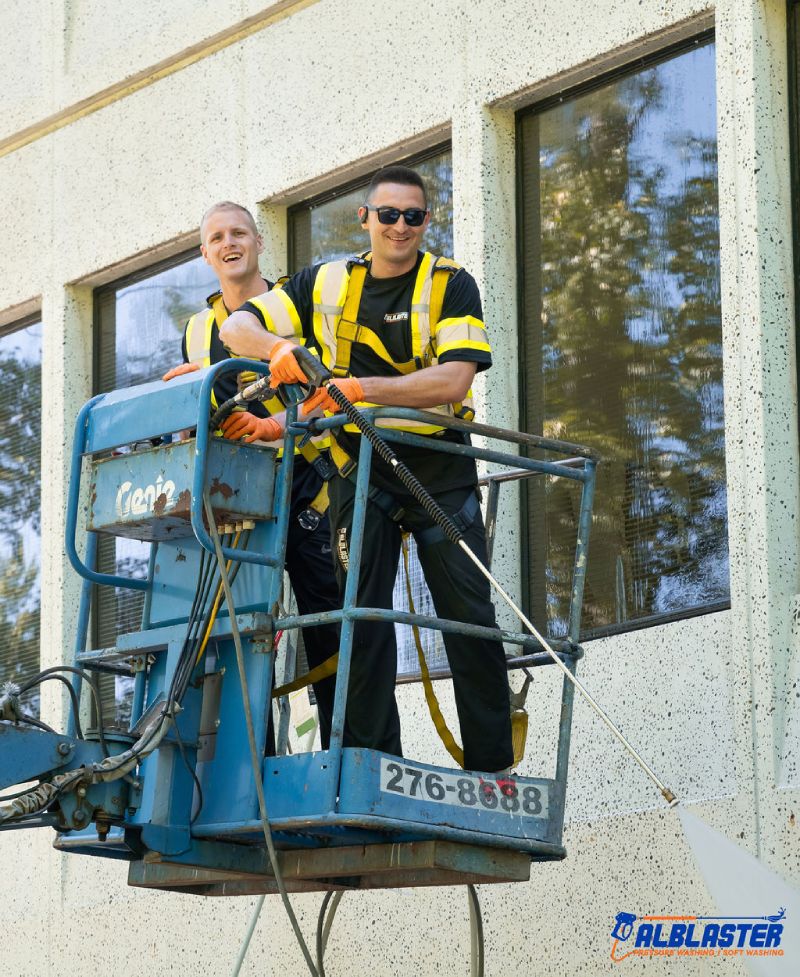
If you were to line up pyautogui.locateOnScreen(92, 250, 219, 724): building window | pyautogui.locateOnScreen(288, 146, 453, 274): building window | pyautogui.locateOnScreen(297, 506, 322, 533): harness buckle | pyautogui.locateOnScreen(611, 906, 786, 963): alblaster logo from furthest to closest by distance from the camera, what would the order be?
pyautogui.locateOnScreen(92, 250, 219, 724): building window → pyautogui.locateOnScreen(288, 146, 453, 274): building window → pyautogui.locateOnScreen(297, 506, 322, 533): harness buckle → pyautogui.locateOnScreen(611, 906, 786, 963): alblaster logo

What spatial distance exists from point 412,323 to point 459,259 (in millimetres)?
2895

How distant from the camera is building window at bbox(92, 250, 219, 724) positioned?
12.6 meters

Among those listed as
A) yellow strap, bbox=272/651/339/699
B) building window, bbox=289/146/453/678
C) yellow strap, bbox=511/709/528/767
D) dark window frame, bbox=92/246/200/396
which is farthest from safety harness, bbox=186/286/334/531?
dark window frame, bbox=92/246/200/396

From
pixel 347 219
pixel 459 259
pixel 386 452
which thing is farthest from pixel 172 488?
pixel 347 219

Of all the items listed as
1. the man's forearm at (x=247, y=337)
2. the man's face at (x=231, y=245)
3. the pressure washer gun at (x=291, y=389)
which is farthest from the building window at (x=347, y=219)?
the pressure washer gun at (x=291, y=389)

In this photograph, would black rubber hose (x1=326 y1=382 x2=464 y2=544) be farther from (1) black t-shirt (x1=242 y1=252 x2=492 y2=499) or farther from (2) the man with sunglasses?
(1) black t-shirt (x1=242 y1=252 x2=492 y2=499)

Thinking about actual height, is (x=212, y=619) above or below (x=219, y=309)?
below

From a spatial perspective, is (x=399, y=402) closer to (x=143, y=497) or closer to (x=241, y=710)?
(x=143, y=497)

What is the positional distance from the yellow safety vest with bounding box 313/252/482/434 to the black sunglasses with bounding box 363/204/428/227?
18 cm

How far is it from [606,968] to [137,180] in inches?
235

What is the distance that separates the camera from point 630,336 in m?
10.2

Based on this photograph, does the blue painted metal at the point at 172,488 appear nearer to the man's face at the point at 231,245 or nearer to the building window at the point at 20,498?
the man's face at the point at 231,245

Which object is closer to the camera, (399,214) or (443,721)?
(399,214)

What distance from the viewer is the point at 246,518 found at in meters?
7.69
